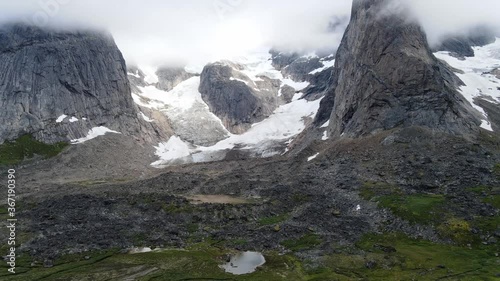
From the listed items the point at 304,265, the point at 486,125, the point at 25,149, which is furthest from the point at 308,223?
the point at 25,149

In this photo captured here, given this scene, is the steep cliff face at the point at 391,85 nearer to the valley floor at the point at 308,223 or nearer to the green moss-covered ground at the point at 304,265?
the valley floor at the point at 308,223

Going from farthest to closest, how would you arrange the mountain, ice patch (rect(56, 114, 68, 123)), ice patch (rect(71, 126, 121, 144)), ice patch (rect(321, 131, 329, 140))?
1. ice patch (rect(56, 114, 68, 123))
2. ice patch (rect(71, 126, 121, 144))
3. ice patch (rect(321, 131, 329, 140))
4. the mountain

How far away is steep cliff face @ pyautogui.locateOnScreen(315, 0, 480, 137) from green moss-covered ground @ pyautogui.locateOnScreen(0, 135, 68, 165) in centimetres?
11723

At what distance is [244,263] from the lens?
54.1m

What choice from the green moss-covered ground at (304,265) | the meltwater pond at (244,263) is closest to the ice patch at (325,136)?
the green moss-covered ground at (304,265)

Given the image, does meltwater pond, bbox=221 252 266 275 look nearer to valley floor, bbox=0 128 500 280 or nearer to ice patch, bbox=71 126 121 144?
valley floor, bbox=0 128 500 280

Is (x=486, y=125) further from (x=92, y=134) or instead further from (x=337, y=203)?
(x=92, y=134)

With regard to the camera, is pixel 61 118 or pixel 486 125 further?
pixel 61 118

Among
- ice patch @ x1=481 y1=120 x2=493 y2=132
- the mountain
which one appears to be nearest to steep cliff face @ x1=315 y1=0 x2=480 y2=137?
the mountain

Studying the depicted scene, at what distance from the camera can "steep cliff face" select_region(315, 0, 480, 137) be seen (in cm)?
12612

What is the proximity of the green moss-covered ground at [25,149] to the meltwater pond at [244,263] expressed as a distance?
134m

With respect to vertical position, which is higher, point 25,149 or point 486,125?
point 25,149

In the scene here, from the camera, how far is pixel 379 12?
15825cm

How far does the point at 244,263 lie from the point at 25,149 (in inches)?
5841
